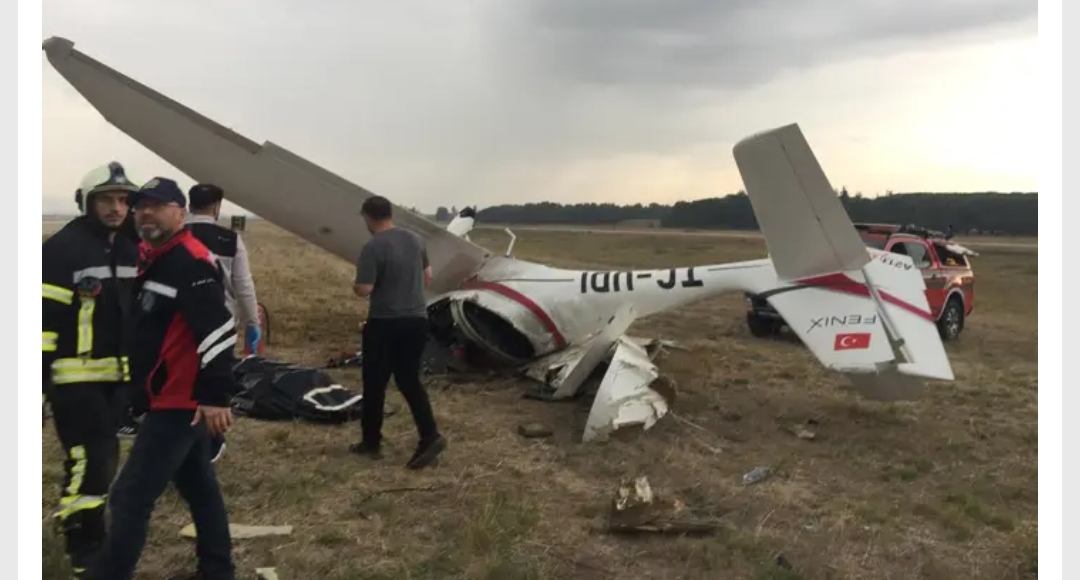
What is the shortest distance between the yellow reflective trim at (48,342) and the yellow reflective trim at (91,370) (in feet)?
0.21

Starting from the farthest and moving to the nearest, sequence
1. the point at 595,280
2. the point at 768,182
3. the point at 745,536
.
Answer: the point at 595,280 → the point at 768,182 → the point at 745,536

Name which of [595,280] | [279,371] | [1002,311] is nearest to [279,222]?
[279,371]

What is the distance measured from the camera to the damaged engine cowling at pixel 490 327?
7922 mm

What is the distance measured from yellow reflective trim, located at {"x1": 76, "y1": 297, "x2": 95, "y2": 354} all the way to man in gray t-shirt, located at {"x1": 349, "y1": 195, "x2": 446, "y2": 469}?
2.01 meters

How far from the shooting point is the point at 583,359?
703 centimetres

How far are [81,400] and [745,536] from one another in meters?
3.55

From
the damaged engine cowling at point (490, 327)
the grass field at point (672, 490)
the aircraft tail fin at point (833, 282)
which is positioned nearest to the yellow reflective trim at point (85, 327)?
the grass field at point (672, 490)

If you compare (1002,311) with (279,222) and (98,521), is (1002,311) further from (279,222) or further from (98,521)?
(98,521)

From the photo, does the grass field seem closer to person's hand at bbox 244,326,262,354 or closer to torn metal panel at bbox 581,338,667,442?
torn metal panel at bbox 581,338,667,442

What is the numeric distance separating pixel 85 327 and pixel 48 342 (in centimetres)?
16

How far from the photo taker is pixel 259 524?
170 inches

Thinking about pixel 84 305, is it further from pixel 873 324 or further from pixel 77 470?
pixel 873 324

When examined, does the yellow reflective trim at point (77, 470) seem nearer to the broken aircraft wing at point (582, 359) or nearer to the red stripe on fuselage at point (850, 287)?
the broken aircraft wing at point (582, 359)

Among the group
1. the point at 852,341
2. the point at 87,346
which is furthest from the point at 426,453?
the point at 852,341
